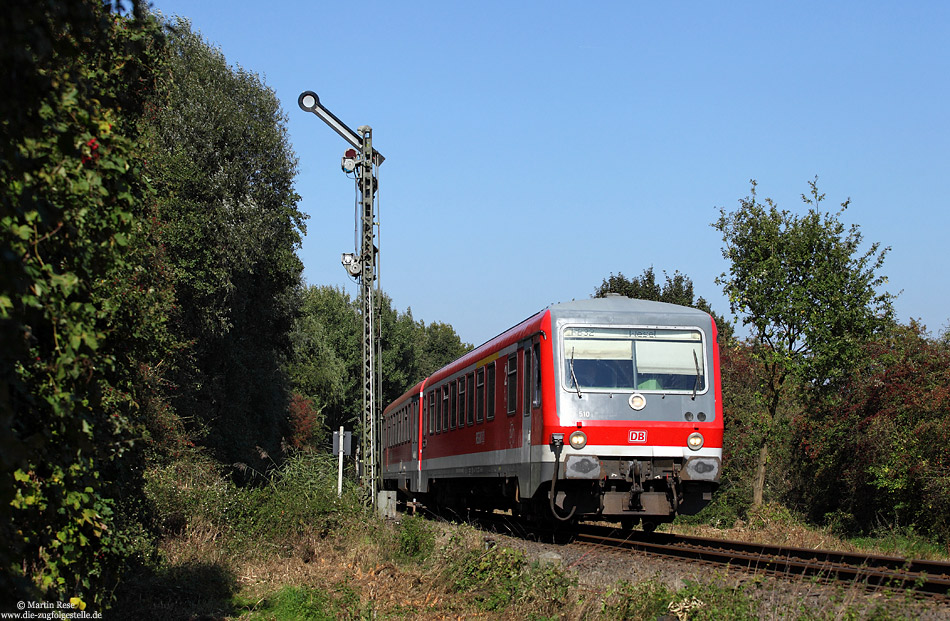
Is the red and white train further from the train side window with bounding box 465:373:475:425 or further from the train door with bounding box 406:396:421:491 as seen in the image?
the train door with bounding box 406:396:421:491

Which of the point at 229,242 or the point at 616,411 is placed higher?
the point at 229,242

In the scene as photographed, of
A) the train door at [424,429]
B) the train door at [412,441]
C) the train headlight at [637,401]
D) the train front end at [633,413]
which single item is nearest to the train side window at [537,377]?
the train front end at [633,413]

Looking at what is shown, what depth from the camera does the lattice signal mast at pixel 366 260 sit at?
16344 mm

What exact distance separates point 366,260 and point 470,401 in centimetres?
345

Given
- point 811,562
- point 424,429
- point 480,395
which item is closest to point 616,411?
point 811,562

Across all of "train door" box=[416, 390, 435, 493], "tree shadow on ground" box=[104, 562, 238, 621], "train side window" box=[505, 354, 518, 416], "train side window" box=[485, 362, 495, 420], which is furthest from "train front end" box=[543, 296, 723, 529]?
"train door" box=[416, 390, 435, 493]

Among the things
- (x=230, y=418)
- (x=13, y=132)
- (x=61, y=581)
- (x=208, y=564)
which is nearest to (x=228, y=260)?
(x=230, y=418)

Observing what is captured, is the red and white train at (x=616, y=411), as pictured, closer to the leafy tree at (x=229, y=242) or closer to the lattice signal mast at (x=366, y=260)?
the lattice signal mast at (x=366, y=260)

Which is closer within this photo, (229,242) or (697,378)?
(697,378)

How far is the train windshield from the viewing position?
13.3m

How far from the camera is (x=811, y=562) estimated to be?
33.7ft

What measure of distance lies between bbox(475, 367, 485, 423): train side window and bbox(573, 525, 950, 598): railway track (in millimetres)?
2843

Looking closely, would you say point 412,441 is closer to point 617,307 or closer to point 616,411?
point 617,307

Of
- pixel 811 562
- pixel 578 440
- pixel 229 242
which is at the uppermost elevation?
pixel 229 242
